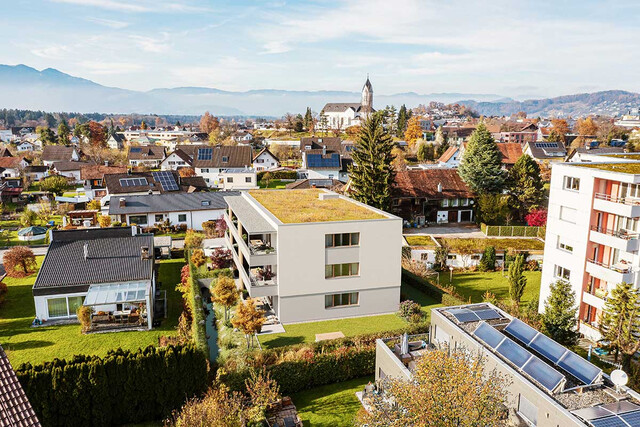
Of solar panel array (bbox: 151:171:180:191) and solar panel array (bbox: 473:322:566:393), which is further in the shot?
solar panel array (bbox: 151:171:180:191)

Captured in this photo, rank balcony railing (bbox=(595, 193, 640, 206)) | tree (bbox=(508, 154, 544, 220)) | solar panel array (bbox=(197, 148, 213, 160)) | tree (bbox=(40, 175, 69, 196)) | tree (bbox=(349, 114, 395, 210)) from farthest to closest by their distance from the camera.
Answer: solar panel array (bbox=(197, 148, 213, 160)), tree (bbox=(40, 175, 69, 196)), tree (bbox=(508, 154, 544, 220)), tree (bbox=(349, 114, 395, 210)), balcony railing (bbox=(595, 193, 640, 206))

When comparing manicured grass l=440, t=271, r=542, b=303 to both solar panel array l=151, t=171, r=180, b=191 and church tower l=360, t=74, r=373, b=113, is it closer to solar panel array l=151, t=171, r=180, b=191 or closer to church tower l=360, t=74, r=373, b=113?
solar panel array l=151, t=171, r=180, b=191

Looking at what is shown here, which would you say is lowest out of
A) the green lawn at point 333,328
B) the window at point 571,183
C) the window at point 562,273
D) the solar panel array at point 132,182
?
the green lawn at point 333,328

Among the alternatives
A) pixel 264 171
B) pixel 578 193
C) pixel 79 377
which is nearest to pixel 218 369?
pixel 79 377

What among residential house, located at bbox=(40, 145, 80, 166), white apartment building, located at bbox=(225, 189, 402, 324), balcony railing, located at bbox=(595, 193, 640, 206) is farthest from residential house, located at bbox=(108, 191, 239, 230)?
residential house, located at bbox=(40, 145, 80, 166)

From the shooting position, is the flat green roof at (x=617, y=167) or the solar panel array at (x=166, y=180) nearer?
the flat green roof at (x=617, y=167)

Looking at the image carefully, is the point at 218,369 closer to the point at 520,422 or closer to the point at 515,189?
the point at 520,422

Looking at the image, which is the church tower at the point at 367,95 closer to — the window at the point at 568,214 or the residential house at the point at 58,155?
the residential house at the point at 58,155

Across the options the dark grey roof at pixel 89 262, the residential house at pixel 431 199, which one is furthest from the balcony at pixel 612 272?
the dark grey roof at pixel 89 262
